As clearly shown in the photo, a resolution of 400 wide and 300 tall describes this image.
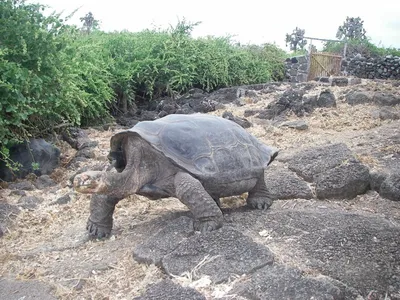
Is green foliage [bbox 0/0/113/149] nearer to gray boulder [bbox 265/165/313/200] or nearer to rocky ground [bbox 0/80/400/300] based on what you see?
rocky ground [bbox 0/80/400/300]

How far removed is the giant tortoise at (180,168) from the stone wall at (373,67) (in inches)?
535

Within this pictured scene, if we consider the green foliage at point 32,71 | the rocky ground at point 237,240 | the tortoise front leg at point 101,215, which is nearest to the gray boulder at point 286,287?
the rocky ground at point 237,240

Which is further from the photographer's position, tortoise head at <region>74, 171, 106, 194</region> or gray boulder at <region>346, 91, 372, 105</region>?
gray boulder at <region>346, 91, 372, 105</region>

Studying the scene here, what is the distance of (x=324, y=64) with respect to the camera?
49.9ft

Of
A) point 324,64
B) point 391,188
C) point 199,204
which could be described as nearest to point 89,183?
point 199,204

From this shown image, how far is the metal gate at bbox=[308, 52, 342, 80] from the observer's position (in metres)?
15.1

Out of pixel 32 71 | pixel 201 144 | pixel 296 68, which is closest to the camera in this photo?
pixel 201 144

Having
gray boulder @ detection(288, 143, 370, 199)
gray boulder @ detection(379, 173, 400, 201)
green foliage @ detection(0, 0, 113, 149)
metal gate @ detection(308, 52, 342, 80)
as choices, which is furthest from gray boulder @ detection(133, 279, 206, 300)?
metal gate @ detection(308, 52, 342, 80)

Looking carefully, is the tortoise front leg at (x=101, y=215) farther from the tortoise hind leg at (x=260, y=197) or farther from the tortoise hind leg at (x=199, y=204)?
the tortoise hind leg at (x=260, y=197)

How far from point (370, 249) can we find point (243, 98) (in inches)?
265

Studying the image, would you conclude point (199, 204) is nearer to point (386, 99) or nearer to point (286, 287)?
point (286, 287)

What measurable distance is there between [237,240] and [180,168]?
2.00 ft

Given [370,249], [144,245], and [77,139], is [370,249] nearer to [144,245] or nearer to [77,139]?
[144,245]

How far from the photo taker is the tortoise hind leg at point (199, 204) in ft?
9.56
